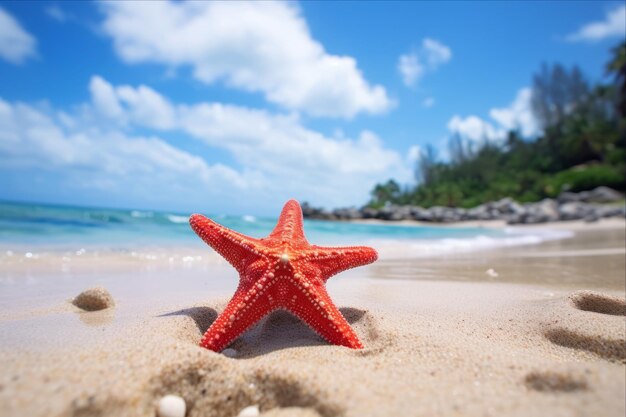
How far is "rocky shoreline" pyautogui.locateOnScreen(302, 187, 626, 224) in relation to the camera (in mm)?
30859

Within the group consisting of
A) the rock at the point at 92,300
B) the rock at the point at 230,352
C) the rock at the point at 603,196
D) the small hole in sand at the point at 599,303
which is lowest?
the rock at the point at 230,352

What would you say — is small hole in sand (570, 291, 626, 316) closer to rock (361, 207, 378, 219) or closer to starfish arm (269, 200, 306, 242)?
starfish arm (269, 200, 306, 242)

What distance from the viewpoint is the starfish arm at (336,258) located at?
10.3ft

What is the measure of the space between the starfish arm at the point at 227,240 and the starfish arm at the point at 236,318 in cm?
40

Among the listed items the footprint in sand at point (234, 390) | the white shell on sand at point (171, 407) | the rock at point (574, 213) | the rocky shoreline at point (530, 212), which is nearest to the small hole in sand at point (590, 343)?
the footprint in sand at point (234, 390)

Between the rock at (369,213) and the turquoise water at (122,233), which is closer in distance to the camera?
the turquoise water at (122,233)

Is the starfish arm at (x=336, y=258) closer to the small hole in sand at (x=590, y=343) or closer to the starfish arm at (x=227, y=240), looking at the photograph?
the starfish arm at (x=227, y=240)

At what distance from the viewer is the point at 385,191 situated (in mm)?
89188

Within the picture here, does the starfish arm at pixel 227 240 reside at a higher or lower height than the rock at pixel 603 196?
lower

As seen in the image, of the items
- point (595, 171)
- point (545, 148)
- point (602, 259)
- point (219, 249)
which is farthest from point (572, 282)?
point (545, 148)

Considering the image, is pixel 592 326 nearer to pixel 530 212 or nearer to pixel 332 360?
pixel 332 360

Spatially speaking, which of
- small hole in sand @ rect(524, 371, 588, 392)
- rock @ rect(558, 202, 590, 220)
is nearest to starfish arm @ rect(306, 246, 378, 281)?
small hole in sand @ rect(524, 371, 588, 392)

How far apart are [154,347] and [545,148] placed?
7600 centimetres

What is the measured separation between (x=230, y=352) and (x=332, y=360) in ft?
2.53
